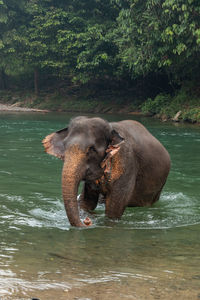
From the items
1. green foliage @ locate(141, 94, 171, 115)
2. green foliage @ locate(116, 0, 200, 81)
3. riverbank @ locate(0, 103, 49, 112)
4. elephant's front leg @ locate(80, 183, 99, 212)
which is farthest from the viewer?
riverbank @ locate(0, 103, 49, 112)

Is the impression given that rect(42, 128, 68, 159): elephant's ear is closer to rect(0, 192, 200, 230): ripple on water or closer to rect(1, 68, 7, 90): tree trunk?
rect(0, 192, 200, 230): ripple on water

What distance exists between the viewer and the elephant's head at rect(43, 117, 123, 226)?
530cm

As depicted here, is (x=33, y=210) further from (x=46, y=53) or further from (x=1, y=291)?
(x=46, y=53)

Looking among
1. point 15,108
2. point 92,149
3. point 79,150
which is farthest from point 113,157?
point 15,108

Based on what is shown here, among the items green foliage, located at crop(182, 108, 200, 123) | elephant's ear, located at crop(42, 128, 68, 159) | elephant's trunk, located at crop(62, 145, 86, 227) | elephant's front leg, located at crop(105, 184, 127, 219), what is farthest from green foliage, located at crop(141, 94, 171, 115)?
elephant's trunk, located at crop(62, 145, 86, 227)

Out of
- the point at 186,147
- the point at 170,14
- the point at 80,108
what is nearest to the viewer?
the point at 186,147

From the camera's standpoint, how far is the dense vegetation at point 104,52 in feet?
69.6

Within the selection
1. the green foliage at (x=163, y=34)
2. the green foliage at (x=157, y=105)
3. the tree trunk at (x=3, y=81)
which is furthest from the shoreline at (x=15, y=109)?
the green foliage at (x=163, y=34)

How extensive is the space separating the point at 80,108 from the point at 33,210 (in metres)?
25.7

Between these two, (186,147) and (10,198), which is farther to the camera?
(186,147)

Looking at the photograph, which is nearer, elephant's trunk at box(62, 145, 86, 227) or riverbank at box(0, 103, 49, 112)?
elephant's trunk at box(62, 145, 86, 227)

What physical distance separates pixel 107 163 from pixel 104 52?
24653 mm

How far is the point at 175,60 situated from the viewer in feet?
71.2

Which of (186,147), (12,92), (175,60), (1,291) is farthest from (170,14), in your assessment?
→ (12,92)
